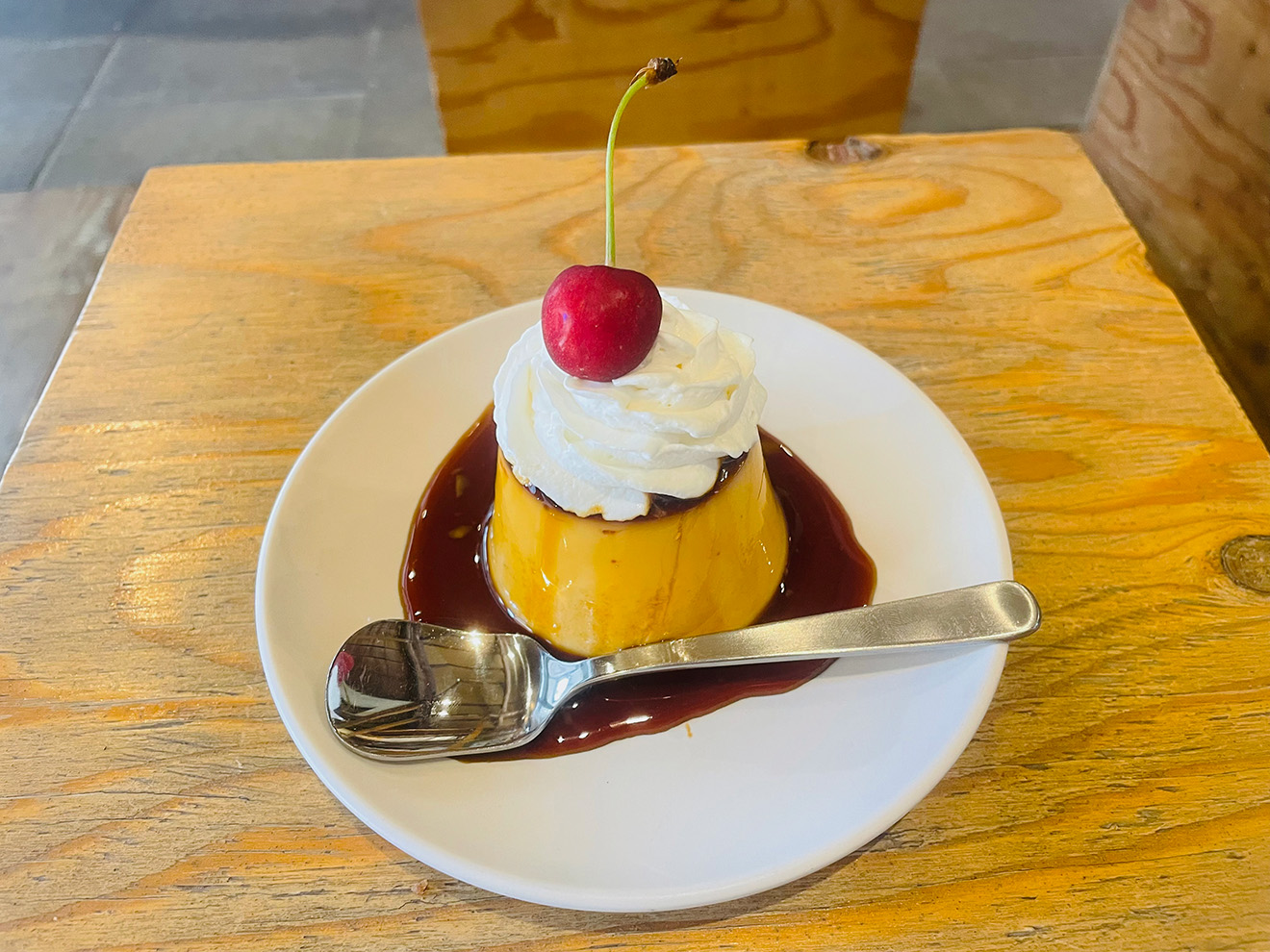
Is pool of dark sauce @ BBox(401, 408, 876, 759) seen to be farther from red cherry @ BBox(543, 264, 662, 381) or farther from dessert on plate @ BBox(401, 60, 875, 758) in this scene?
red cherry @ BBox(543, 264, 662, 381)

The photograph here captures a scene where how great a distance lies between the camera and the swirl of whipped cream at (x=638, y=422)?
2.79ft

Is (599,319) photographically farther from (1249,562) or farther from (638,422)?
(1249,562)

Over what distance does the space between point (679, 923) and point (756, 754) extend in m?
0.16

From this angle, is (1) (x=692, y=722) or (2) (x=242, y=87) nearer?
(1) (x=692, y=722)

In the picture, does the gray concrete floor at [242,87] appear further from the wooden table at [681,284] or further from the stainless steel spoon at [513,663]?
the stainless steel spoon at [513,663]

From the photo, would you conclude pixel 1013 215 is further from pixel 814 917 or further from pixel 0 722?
pixel 0 722

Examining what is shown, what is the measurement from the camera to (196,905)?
2.62ft

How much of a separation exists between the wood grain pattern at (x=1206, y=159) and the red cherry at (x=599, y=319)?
1424 mm

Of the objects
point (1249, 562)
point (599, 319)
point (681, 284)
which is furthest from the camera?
point (681, 284)

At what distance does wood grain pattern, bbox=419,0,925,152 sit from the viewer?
1925 millimetres

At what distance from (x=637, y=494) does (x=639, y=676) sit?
0.63ft

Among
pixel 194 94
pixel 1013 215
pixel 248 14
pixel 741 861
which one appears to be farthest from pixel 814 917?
pixel 248 14

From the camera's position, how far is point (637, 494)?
2.87ft

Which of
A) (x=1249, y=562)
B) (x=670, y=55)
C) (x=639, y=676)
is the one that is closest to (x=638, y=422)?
(x=639, y=676)
